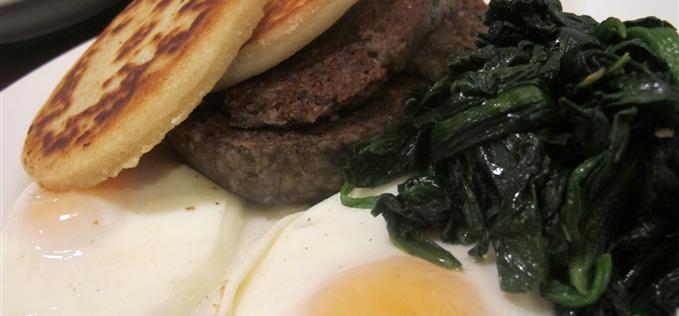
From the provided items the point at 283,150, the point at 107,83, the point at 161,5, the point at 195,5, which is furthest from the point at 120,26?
the point at 283,150

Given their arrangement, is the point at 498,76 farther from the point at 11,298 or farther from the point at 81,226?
the point at 11,298

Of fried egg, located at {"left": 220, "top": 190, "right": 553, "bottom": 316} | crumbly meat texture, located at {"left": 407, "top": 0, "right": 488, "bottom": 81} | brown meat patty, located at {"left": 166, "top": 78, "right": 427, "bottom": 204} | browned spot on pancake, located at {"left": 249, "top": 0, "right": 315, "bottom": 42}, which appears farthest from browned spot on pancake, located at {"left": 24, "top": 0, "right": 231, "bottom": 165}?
crumbly meat texture, located at {"left": 407, "top": 0, "right": 488, "bottom": 81}

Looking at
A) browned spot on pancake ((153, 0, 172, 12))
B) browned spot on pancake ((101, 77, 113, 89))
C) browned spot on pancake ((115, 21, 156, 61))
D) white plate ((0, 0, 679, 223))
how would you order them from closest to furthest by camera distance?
browned spot on pancake ((101, 77, 113, 89)) < browned spot on pancake ((115, 21, 156, 61)) < browned spot on pancake ((153, 0, 172, 12)) < white plate ((0, 0, 679, 223))

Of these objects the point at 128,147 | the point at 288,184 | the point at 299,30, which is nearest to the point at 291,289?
the point at 288,184

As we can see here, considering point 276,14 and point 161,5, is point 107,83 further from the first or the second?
point 276,14

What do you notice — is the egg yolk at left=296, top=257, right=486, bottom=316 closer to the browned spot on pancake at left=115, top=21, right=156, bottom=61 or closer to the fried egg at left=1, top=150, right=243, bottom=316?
the fried egg at left=1, top=150, right=243, bottom=316

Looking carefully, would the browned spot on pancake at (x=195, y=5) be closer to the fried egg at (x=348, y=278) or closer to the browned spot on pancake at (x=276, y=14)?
the browned spot on pancake at (x=276, y=14)

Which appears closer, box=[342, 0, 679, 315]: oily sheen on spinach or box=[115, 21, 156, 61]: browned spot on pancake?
box=[342, 0, 679, 315]: oily sheen on spinach
